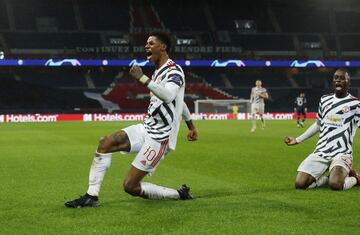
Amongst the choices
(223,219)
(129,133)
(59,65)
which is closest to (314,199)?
(223,219)

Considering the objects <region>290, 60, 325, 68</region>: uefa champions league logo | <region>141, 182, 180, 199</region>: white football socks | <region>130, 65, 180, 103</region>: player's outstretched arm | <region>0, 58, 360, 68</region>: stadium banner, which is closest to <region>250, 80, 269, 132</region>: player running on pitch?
<region>0, 58, 360, 68</region>: stadium banner

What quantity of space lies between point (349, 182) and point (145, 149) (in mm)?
3281

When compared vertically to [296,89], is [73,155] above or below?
below

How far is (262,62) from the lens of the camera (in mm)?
49531

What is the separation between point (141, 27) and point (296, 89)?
586 inches

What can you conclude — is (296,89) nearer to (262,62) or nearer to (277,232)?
(262,62)

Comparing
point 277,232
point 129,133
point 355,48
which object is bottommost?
point 277,232

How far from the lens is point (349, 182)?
27.7ft

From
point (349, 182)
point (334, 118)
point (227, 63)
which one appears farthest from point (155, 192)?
point (227, 63)

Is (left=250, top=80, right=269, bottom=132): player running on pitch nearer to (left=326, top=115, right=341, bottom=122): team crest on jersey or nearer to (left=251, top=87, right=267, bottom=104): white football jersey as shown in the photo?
(left=251, top=87, right=267, bottom=104): white football jersey

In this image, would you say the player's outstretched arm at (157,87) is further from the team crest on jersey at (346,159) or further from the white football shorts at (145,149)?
the team crest on jersey at (346,159)

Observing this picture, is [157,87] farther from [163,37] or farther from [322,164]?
[322,164]

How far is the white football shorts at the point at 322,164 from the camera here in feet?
28.0

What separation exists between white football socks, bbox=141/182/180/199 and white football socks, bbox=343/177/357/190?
2.57m
